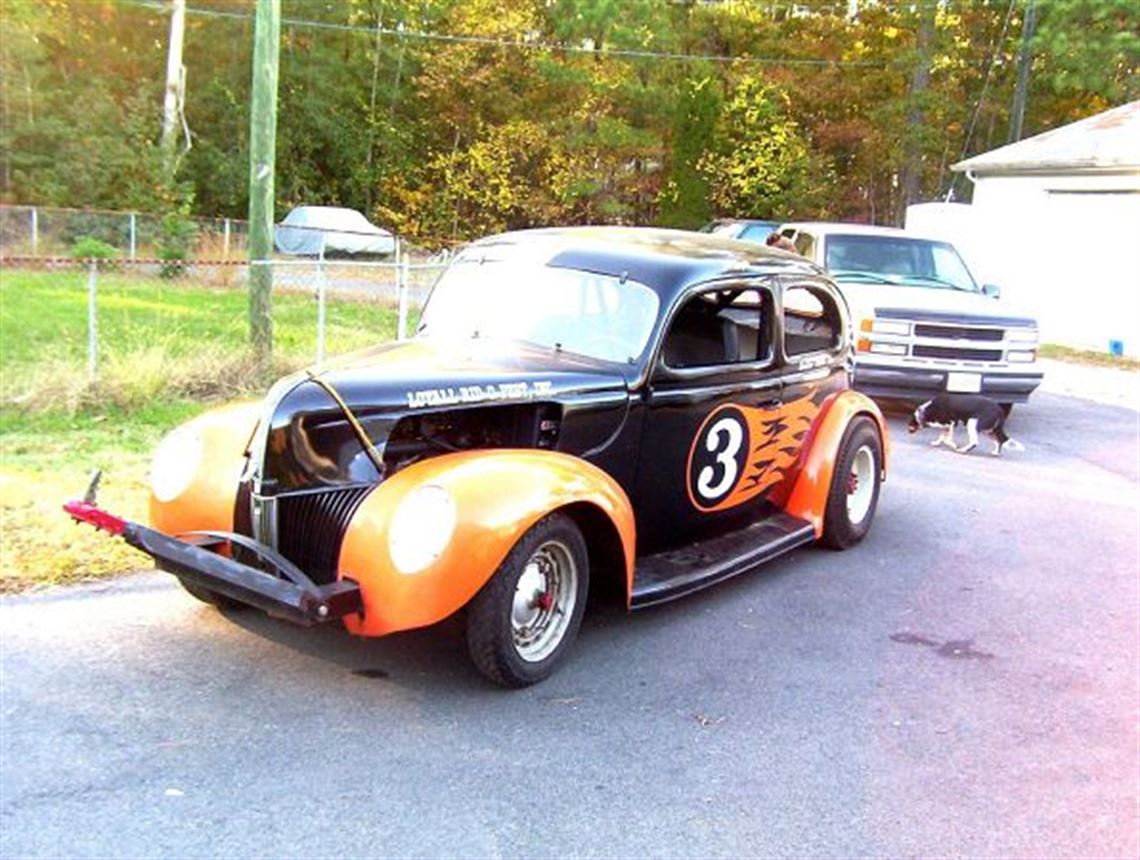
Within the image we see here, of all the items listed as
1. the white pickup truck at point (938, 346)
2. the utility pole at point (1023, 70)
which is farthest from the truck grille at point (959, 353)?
the utility pole at point (1023, 70)

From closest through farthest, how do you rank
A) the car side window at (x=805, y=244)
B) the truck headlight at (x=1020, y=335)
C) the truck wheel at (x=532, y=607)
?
the truck wheel at (x=532, y=607) < the truck headlight at (x=1020, y=335) < the car side window at (x=805, y=244)

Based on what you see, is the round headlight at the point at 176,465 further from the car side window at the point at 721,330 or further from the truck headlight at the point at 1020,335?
the truck headlight at the point at 1020,335

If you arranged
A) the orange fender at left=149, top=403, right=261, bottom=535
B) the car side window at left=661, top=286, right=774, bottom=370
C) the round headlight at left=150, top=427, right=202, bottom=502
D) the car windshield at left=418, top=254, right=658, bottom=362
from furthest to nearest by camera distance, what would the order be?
1. the car side window at left=661, top=286, right=774, bottom=370
2. the car windshield at left=418, top=254, right=658, bottom=362
3. the round headlight at left=150, top=427, right=202, bottom=502
4. the orange fender at left=149, top=403, right=261, bottom=535

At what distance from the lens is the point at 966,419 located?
10.1 meters

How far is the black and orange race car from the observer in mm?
3979

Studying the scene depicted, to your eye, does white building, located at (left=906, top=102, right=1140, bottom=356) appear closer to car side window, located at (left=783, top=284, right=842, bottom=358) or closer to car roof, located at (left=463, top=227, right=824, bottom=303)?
car side window, located at (left=783, top=284, right=842, bottom=358)

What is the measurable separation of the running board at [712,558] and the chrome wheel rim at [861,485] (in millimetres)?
598

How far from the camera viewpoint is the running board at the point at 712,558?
4895mm

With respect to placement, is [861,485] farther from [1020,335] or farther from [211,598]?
[1020,335]

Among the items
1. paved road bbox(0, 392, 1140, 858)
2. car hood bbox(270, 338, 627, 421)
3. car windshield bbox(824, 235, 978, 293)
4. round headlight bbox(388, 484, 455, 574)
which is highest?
car windshield bbox(824, 235, 978, 293)

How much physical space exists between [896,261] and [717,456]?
8.09 m

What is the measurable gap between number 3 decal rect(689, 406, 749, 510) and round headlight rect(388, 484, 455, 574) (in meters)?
1.76

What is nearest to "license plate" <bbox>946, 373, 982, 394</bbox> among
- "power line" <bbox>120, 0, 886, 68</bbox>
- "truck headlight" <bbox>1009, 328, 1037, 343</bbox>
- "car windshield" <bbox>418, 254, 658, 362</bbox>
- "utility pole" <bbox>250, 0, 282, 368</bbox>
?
"truck headlight" <bbox>1009, 328, 1037, 343</bbox>

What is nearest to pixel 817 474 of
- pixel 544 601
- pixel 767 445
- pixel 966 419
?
pixel 767 445
